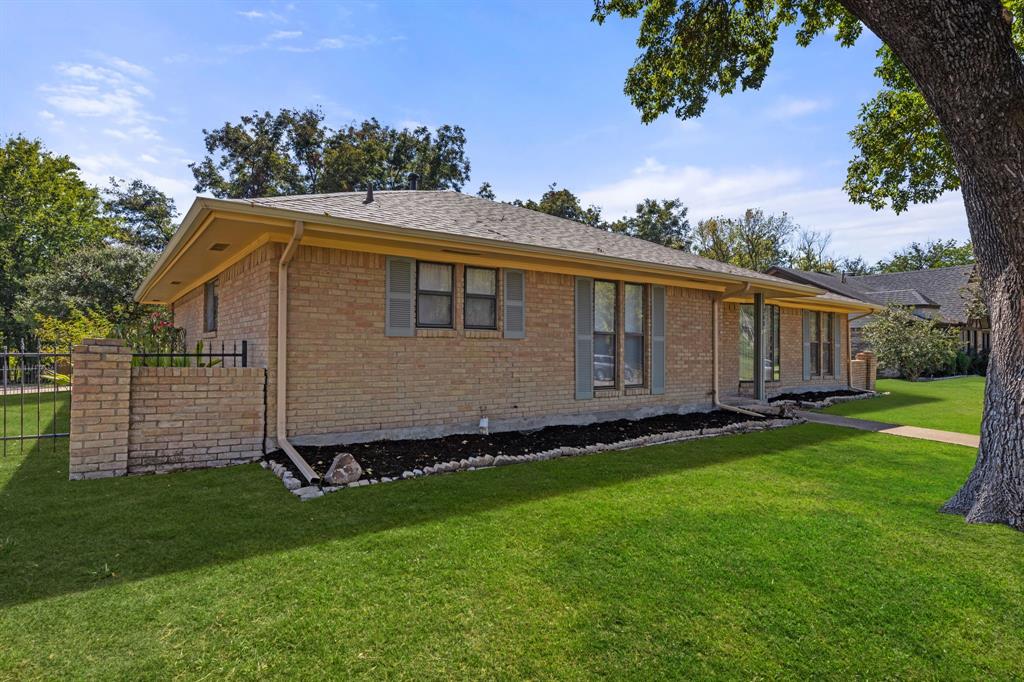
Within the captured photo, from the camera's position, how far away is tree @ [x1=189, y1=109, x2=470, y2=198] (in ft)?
96.7

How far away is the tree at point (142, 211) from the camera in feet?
116

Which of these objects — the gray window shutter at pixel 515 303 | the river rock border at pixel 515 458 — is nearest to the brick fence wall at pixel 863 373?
the river rock border at pixel 515 458

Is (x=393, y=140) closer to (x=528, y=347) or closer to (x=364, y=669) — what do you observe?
(x=528, y=347)

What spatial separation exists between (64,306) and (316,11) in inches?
725

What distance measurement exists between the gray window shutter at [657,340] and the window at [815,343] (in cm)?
809

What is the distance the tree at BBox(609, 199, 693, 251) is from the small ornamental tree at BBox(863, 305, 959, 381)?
70.9ft

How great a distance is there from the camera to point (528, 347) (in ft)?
26.9

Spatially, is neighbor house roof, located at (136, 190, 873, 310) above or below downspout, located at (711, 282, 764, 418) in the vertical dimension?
above

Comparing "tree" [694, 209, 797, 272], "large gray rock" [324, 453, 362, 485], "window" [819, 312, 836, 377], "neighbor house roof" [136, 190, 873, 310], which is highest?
"tree" [694, 209, 797, 272]

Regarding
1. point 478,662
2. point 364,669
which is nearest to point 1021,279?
point 478,662

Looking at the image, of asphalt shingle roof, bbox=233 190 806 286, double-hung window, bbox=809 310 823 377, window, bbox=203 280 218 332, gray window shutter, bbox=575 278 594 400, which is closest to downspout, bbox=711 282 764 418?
asphalt shingle roof, bbox=233 190 806 286

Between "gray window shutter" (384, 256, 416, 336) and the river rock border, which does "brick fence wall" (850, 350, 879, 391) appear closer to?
the river rock border

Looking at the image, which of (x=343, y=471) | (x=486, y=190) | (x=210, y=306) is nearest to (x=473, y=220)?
(x=343, y=471)

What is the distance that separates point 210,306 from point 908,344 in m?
25.4
